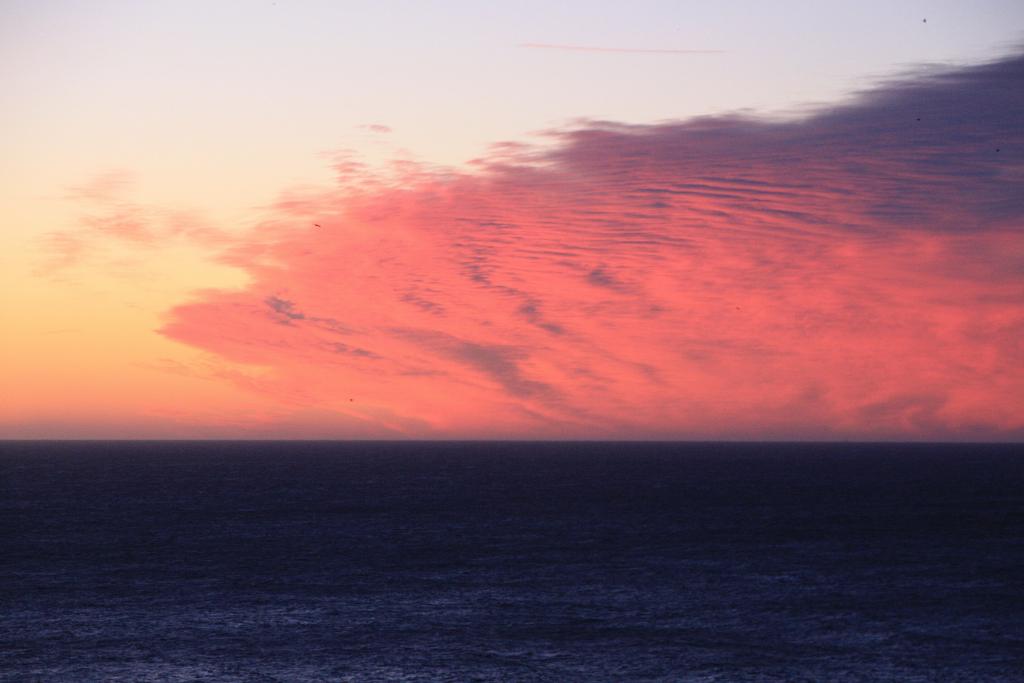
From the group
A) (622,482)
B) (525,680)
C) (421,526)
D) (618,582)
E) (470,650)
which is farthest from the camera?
(622,482)

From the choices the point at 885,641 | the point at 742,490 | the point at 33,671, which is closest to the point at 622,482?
the point at 742,490

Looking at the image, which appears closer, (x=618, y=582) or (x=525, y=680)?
(x=525, y=680)

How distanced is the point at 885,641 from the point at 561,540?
132 ft

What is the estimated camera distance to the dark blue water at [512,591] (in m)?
44.2

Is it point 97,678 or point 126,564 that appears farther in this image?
point 126,564

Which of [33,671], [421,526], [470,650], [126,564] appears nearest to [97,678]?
[33,671]

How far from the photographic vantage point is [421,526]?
96312mm

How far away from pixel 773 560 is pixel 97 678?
49255 mm

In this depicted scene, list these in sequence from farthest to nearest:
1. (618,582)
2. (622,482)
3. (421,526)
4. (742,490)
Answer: (622,482) < (742,490) < (421,526) < (618,582)

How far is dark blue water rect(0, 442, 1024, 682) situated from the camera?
44.2m

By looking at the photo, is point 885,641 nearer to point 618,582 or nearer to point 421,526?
point 618,582

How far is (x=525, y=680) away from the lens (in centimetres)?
4125

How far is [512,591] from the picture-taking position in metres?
60.8

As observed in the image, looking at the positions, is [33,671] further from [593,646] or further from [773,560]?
[773,560]
